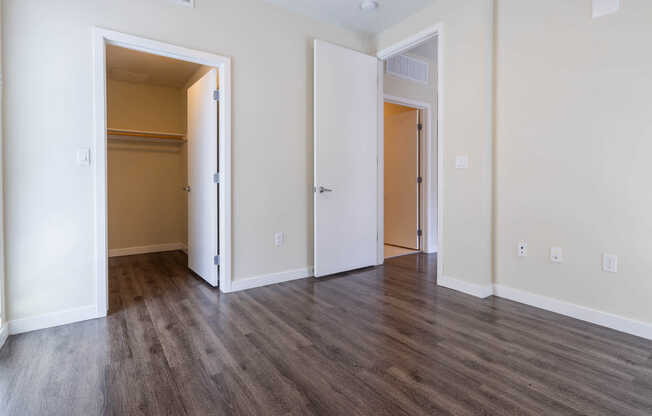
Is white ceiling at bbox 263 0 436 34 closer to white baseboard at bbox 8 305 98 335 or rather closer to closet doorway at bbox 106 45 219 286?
closet doorway at bbox 106 45 219 286

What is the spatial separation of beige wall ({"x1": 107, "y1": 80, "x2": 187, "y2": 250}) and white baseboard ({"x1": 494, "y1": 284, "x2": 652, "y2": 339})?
4297 mm

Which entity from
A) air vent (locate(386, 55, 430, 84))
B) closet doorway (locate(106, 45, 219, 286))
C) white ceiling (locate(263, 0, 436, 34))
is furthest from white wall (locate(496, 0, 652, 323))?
closet doorway (locate(106, 45, 219, 286))

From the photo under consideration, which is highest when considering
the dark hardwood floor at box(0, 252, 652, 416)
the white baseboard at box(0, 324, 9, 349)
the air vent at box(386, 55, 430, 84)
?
the air vent at box(386, 55, 430, 84)

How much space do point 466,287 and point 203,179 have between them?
271cm

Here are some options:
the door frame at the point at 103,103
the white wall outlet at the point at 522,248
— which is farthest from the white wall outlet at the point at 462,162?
the door frame at the point at 103,103

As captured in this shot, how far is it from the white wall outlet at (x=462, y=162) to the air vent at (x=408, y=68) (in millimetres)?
1988

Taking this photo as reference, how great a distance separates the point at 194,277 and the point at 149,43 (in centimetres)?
224

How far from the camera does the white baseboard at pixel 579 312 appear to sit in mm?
2090

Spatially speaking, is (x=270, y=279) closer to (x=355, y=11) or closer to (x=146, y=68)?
(x=355, y=11)

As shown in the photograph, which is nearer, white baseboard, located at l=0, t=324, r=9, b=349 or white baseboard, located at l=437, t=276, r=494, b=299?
white baseboard, located at l=0, t=324, r=9, b=349

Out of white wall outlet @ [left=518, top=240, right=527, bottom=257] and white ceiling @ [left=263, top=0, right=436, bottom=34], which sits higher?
white ceiling @ [left=263, top=0, right=436, bottom=34]

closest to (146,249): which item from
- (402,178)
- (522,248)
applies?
(402,178)

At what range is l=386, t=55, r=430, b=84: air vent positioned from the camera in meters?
4.40

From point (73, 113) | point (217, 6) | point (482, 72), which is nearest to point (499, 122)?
point (482, 72)
